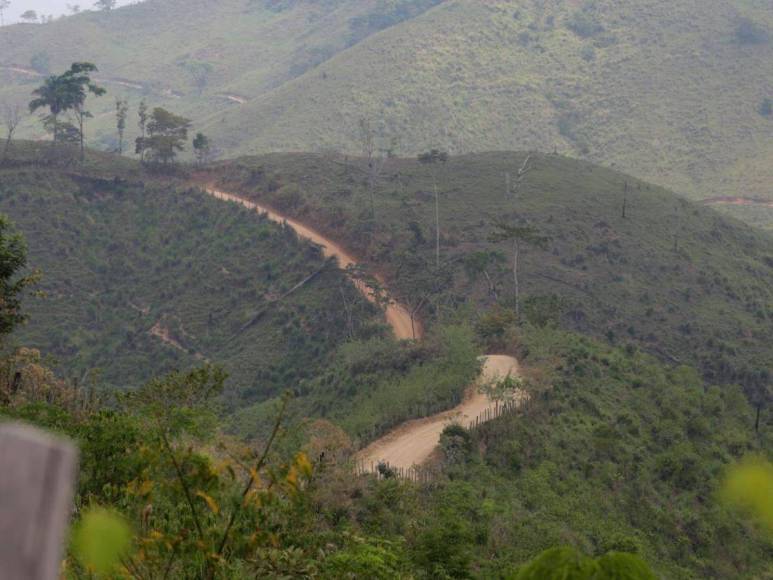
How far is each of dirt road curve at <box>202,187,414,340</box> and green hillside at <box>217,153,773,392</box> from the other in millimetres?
799

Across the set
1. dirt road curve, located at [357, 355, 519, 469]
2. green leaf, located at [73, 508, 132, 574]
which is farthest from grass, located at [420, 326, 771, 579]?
green leaf, located at [73, 508, 132, 574]

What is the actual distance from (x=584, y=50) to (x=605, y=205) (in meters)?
50.4

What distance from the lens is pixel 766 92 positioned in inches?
Result: 3393

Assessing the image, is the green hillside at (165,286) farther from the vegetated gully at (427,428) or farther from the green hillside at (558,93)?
the green hillside at (558,93)

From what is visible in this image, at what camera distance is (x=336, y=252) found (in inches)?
1875

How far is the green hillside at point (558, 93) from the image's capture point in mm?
81812

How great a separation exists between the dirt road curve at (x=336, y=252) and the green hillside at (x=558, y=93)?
28.7m

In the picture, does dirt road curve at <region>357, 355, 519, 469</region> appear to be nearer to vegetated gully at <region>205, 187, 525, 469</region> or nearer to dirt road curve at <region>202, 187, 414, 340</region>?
vegetated gully at <region>205, 187, 525, 469</region>

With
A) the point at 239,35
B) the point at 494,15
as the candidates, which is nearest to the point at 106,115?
the point at 239,35

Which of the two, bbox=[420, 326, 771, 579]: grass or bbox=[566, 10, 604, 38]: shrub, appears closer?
bbox=[420, 326, 771, 579]: grass

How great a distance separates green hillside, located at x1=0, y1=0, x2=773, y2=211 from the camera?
268 feet

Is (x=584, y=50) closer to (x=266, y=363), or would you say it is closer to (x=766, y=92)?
(x=766, y=92)

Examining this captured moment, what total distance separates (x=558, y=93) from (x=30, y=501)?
9533 cm

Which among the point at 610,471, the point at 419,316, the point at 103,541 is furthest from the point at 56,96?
the point at 103,541
